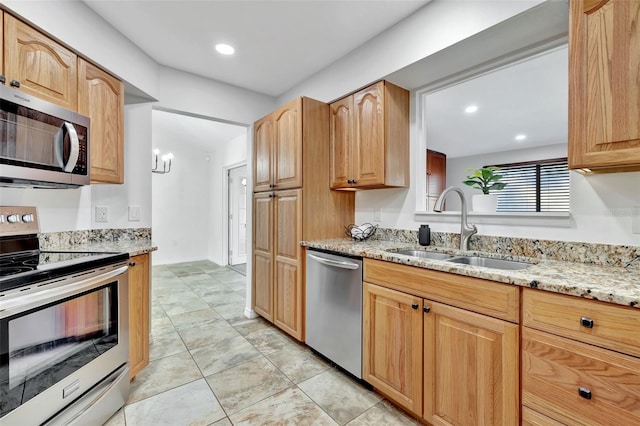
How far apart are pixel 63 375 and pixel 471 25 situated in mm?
2800

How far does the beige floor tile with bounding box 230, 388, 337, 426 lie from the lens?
1.58 meters

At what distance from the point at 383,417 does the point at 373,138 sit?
1883mm

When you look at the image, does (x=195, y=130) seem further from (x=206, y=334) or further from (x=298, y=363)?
(x=298, y=363)

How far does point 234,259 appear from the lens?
5.83 metres

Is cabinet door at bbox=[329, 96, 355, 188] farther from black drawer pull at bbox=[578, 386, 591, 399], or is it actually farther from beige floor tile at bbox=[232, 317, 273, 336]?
black drawer pull at bbox=[578, 386, 591, 399]

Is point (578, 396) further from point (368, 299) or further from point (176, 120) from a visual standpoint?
point (176, 120)

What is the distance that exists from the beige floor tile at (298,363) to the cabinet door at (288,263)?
0.44ft

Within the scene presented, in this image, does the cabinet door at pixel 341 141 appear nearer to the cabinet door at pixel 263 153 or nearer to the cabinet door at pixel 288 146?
the cabinet door at pixel 288 146

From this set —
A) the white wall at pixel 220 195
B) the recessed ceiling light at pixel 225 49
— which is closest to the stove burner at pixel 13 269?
the recessed ceiling light at pixel 225 49

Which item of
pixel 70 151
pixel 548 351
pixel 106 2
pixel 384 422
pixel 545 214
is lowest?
pixel 384 422

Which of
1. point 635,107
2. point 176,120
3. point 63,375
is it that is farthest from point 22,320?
point 176,120

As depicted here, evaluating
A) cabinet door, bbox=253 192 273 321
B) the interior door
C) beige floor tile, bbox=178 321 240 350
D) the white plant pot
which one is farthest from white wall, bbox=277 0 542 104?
the interior door

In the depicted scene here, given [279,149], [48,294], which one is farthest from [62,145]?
[279,149]

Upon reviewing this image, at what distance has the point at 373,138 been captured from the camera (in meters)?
2.21
